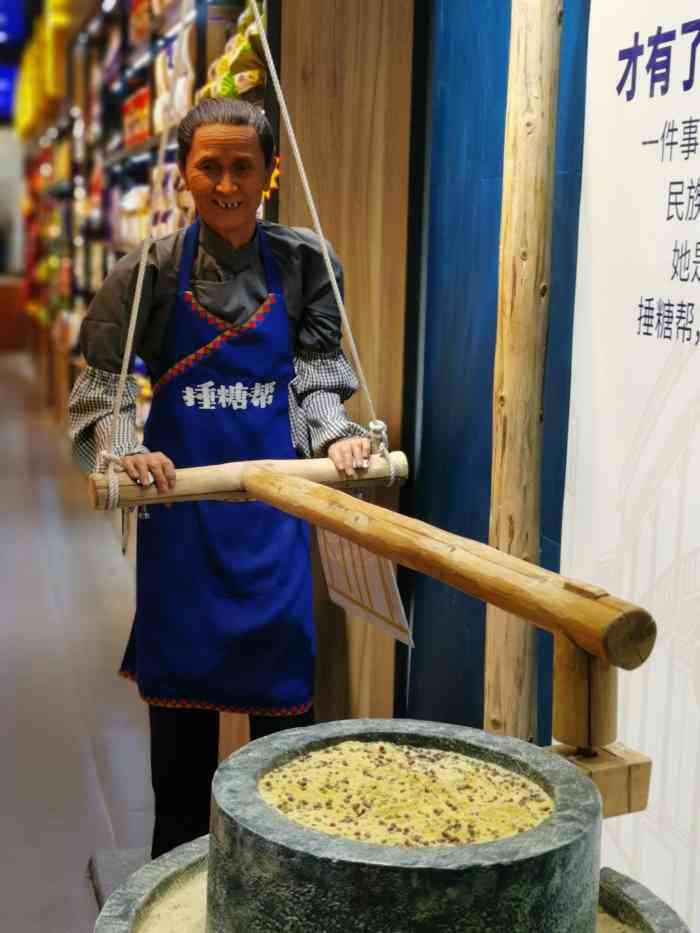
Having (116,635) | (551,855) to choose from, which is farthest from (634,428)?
(116,635)

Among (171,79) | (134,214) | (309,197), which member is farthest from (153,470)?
(134,214)

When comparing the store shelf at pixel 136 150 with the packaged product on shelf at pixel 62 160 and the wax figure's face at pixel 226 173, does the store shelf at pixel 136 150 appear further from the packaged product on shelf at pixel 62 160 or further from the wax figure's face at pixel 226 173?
the packaged product on shelf at pixel 62 160

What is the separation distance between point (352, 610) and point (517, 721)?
42cm

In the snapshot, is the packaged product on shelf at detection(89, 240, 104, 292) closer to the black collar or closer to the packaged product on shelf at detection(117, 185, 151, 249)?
the packaged product on shelf at detection(117, 185, 151, 249)

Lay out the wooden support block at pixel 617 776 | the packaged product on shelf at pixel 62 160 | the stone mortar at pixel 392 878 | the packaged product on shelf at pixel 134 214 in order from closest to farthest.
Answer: the stone mortar at pixel 392 878 → the wooden support block at pixel 617 776 → the packaged product on shelf at pixel 134 214 → the packaged product on shelf at pixel 62 160

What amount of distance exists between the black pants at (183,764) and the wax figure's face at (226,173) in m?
1.03

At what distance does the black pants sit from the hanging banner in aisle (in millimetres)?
820

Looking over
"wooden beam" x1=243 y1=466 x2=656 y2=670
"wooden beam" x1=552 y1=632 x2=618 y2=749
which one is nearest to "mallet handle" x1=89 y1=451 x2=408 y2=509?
"wooden beam" x1=243 y1=466 x2=656 y2=670

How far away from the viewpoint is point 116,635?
5320 millimetres

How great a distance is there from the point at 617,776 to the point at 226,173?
137cm

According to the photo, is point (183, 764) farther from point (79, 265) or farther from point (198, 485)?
point (79, 265)

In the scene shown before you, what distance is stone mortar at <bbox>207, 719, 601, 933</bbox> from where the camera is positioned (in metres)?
1.20

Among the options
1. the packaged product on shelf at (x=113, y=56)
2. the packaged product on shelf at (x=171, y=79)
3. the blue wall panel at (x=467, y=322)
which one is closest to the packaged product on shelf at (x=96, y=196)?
the packaged product on shelf at (x=113, y=56)

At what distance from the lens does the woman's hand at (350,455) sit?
7.58 ft
